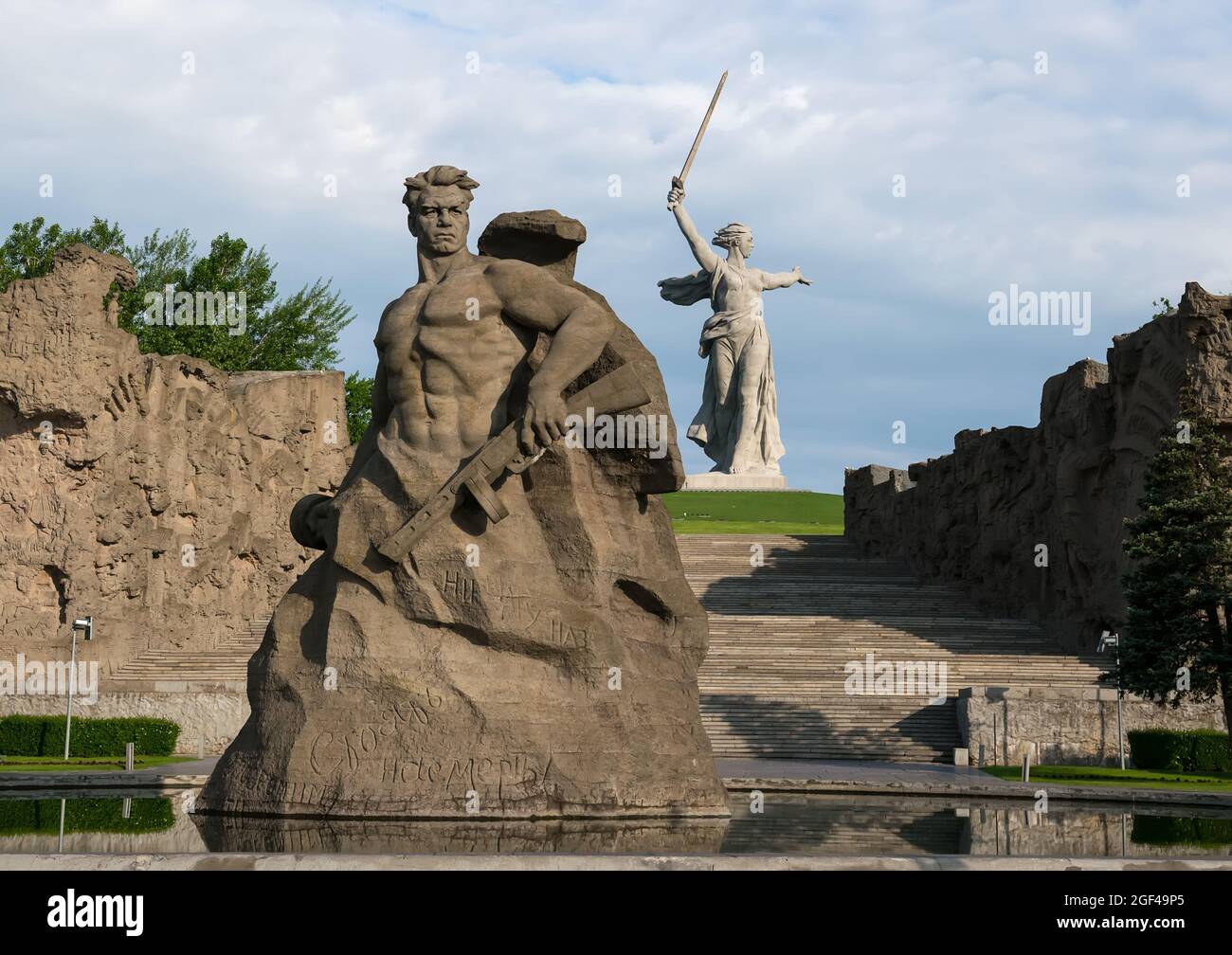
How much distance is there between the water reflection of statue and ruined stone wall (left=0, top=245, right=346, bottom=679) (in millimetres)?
24545

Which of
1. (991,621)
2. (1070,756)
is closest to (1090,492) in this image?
(991,621)

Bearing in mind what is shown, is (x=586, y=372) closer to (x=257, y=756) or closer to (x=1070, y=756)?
(x=257, y=756)

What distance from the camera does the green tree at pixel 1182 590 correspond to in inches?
778

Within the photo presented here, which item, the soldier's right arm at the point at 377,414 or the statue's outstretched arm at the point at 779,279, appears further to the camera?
the statue's outstretched arm at the point at 779,279

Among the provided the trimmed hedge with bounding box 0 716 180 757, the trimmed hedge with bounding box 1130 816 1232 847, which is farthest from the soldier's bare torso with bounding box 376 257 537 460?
the trimmed hedge with bounding box 0 716 180 757

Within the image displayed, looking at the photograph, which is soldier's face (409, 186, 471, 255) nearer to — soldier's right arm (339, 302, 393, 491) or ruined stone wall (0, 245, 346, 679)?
soldier's right arm (339, 302, 393, 491)

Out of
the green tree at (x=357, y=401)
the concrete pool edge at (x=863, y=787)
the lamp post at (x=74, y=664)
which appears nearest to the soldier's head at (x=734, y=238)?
the green tree at (x=357, y=401)

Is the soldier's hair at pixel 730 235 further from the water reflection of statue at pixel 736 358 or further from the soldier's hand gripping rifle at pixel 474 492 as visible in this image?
the soldier's hand gripping rifle at pixel 474 492

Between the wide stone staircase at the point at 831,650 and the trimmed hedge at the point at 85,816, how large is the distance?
37.5ft

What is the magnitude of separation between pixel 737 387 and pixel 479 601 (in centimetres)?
4404

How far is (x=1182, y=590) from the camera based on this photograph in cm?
2011

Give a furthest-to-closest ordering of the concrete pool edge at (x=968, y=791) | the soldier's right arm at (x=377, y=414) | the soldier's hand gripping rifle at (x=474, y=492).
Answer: the concrete pool edge at (x=968, y=791), the soldier's right arm at (x=377, y=414), the soldier's hand gripping rifle at (x=474, y=492)

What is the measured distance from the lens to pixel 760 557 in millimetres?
36531
